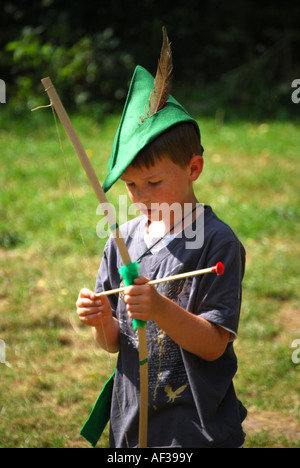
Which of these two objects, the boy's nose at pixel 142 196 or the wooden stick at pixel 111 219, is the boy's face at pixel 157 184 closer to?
the boy's nose at pixel 142 196

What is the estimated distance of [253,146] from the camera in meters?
6.89

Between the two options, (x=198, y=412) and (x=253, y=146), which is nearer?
(x=198, y=412)

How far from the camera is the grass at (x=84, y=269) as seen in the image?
10.5 feet

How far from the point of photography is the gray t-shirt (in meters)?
1.97

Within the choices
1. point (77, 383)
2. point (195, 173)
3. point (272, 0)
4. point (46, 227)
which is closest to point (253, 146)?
point (46, 227)

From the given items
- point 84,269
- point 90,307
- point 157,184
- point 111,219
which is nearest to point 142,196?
point 157,184

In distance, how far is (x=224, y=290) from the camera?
1960 mm

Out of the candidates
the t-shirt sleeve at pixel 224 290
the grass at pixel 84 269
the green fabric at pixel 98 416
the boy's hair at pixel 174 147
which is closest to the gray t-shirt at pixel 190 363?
the t-shirt sleeve at pixel 224 290

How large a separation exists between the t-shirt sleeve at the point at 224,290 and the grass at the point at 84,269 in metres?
0.42

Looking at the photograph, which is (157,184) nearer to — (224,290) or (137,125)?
(137,125)

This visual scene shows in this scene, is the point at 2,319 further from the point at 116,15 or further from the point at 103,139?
the point at 116,15

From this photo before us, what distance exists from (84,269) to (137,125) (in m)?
2.80
